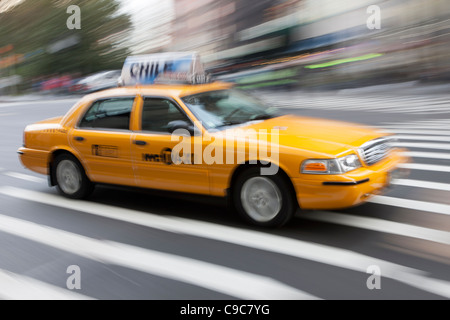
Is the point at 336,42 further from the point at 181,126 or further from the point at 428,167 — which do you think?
the point at 181,126

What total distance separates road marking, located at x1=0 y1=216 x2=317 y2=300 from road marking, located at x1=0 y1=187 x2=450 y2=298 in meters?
0.27

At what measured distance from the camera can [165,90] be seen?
5.89 metres

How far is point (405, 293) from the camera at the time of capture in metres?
3.57

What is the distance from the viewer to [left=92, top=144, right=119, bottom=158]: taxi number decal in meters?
6.01

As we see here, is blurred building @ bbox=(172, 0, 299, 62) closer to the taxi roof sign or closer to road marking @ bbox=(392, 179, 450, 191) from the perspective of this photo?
road marking @ bbox=(392, 179, 450, 191)

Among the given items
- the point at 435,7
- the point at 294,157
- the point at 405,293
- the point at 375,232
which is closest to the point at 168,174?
the point at 294,157

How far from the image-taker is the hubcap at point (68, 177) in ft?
21.6

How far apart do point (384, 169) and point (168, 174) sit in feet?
7.42

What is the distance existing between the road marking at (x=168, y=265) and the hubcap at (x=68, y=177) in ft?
3.67

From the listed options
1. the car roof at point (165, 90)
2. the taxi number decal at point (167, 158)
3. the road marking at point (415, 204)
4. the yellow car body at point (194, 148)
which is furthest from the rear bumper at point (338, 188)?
the car roof at point (165, 90)

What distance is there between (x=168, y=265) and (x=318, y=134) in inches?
77.6

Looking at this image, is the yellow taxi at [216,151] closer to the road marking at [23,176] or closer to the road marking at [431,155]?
the road marking at [23,176]

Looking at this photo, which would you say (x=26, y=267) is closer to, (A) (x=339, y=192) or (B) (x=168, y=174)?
(B) (x=168, y=174)

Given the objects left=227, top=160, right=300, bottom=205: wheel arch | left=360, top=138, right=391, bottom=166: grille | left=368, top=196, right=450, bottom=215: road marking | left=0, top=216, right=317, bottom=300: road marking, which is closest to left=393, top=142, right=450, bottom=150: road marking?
left=368, top=196, right=450, bottom=215: road marking
